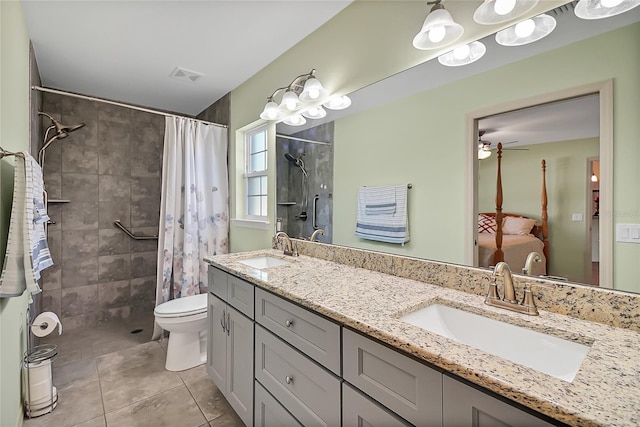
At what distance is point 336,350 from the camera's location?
975 mm

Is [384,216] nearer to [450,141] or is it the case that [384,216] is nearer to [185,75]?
[450,141]

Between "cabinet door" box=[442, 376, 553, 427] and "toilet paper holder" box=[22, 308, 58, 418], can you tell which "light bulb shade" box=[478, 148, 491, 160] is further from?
"toilet paper holder" box=[22, 308, 58, 418]

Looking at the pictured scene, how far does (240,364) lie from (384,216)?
108cm

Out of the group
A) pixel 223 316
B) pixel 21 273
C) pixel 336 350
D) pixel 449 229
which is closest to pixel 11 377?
pixel 21 273

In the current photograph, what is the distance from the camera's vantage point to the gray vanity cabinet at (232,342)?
147cm

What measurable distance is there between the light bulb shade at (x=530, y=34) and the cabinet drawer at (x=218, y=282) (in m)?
1.70

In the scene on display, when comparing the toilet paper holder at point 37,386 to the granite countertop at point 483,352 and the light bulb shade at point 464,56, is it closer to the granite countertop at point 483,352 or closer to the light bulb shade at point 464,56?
the granite countertop at point 483,352

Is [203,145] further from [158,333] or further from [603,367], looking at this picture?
[603,367]

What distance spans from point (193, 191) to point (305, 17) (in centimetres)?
172

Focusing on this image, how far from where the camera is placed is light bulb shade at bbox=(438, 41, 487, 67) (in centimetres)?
120

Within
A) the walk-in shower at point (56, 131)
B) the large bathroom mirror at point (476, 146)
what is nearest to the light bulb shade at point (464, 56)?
the large bathroom mirror at point (476, 146)

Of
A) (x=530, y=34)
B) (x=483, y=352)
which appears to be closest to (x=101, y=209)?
(x=483, y=352)

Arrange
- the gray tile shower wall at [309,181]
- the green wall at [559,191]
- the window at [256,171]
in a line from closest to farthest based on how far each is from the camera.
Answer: the green wall at [559,191]
the gray tile shower wall at [309,181]
the window at [256,171]

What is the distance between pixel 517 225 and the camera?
1146mm
